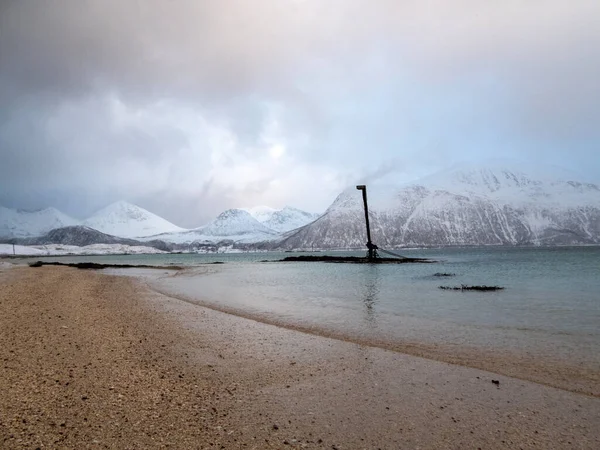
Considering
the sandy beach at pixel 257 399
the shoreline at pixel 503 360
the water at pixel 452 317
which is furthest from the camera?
the water at pixel 452 317

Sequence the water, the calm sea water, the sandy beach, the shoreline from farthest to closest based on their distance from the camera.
→ the calm sea water → the water → the shoreline → the sandy beach

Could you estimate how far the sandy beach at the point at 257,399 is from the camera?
6.14 m

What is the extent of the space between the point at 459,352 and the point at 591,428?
19.3 feet

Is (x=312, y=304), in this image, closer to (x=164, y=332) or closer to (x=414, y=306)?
(x=414, y=306)

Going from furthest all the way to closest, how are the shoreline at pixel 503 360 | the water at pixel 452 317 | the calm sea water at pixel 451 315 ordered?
the calm sea water at pixel 451 315 → the water at pixel 452 317 → the shoreline at pixel 503 360

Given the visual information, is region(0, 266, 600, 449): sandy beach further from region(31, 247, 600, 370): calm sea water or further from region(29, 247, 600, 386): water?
region(31, 247, 600, 370): calm sea water

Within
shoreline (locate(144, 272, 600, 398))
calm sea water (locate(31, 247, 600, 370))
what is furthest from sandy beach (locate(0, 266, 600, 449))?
calm sea water (locate(31, 247, 600, 370))

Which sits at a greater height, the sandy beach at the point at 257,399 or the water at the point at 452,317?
the sandy beach at the point at 257,399

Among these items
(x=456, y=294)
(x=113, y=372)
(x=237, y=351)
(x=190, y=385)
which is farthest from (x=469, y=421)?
(x=456, y=294)

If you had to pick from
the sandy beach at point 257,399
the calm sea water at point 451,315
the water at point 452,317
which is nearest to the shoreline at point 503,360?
the water at point 452,317

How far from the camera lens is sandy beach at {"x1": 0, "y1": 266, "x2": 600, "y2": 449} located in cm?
614

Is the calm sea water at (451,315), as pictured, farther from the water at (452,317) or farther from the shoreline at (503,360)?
the shoreline at (503,360)

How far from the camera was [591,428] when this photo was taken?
6898 millimetres

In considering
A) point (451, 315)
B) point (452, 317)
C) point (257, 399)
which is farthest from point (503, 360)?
point (451, 315)
